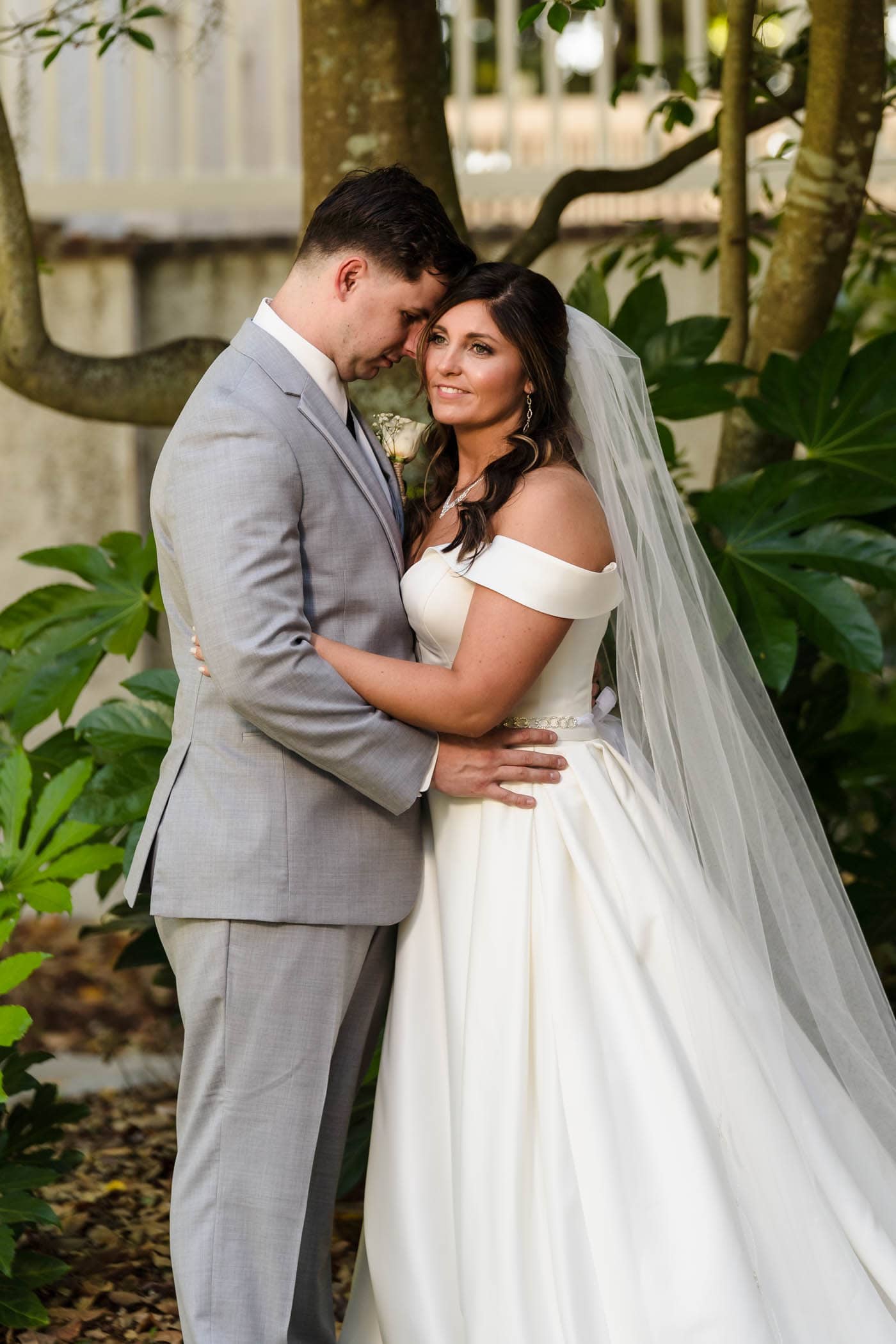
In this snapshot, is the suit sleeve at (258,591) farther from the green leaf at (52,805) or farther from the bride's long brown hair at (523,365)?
the green leaf at (52,805)

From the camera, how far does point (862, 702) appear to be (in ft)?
18.1

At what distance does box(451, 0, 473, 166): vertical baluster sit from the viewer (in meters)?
5.77

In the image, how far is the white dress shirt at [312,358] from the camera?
2447 mm

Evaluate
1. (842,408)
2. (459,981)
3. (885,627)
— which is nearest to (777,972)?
(459,981)

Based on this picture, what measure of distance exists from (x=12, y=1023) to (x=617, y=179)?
282 centimetres

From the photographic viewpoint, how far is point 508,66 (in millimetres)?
5828

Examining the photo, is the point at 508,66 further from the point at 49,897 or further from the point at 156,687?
the point at 49,897

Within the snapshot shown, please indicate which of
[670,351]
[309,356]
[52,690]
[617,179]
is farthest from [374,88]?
[52,690]

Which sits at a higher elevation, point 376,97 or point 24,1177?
point 376,97

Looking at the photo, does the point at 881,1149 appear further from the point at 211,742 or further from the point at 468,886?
the point at 211,742

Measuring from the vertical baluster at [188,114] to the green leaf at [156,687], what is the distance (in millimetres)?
3448

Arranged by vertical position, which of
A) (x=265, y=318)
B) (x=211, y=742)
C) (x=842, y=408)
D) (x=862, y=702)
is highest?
(x=265, y=318)

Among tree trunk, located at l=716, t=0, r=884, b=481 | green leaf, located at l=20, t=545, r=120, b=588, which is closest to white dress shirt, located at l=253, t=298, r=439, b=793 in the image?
green leaf, located at l=20, t=545, r=120, b=588

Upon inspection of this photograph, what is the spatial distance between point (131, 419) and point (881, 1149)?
2530 millimetres
